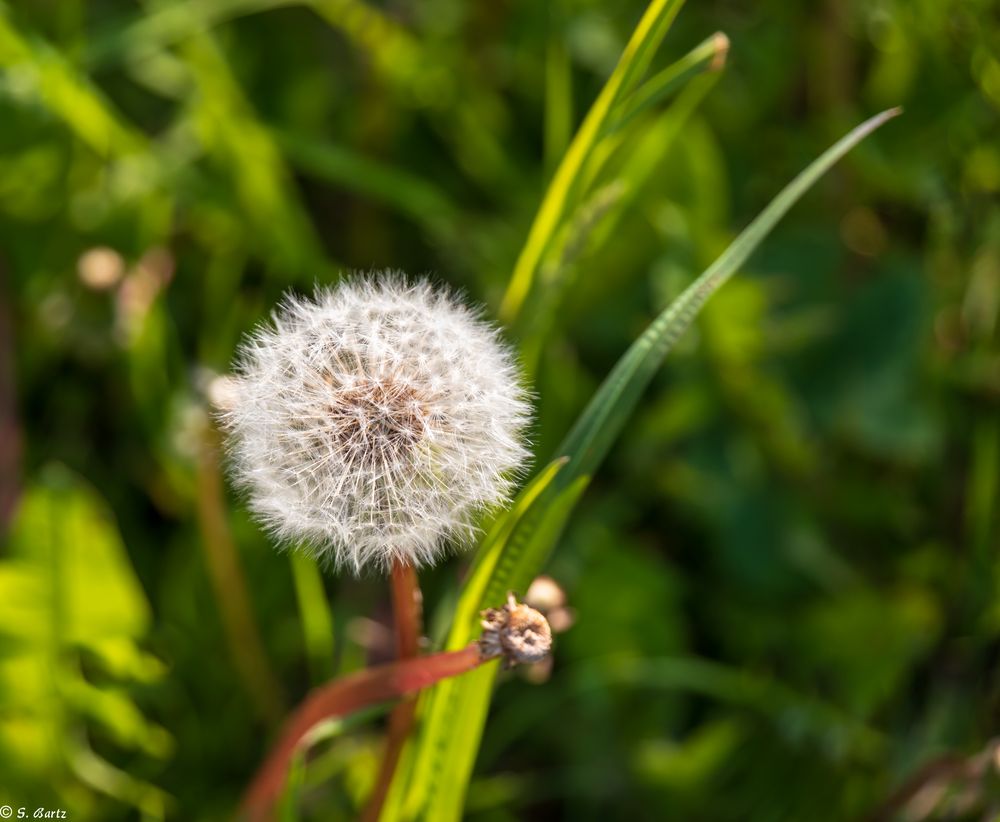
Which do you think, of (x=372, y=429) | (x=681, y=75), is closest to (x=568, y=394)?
(x=681, y=75)

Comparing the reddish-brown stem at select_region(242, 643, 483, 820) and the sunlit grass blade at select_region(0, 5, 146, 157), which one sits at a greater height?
the sunlit grass blade at select_region(0, 5, 146, 157)

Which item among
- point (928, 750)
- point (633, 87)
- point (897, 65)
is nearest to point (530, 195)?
point (897, 65)

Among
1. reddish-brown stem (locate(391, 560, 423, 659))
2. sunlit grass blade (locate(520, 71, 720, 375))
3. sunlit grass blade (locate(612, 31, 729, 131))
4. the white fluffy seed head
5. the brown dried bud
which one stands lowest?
reddish-brown stem (locate(391, 560, 423, 659))

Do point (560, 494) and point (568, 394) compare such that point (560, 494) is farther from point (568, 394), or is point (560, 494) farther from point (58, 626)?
point (58, 626)

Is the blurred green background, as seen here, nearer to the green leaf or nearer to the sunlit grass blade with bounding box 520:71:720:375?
the green leaf

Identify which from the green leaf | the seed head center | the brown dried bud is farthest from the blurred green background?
the brown dried bud
